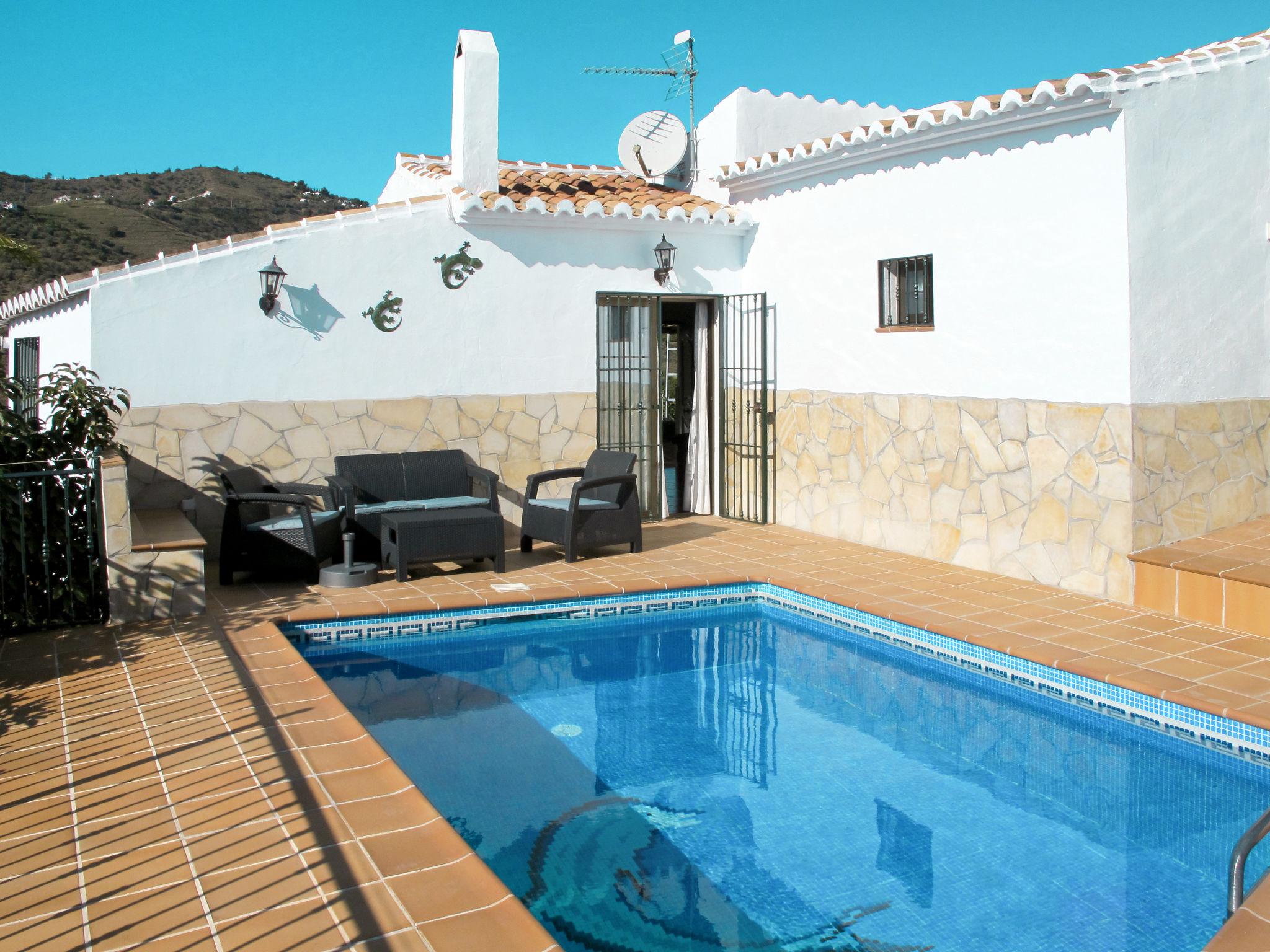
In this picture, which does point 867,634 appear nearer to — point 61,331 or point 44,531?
point 44,531

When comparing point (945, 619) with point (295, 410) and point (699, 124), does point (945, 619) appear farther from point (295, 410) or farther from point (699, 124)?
point (699, 124)

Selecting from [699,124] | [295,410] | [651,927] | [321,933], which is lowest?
[651,927]

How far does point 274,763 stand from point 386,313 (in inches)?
237

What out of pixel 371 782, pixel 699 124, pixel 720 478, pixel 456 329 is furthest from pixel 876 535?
pixel 371 782

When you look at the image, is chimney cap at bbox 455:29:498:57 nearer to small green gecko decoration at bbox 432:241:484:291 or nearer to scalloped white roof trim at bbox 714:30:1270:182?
small green gecko decoration at bbox 432:241:484:291

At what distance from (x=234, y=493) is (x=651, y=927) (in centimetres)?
556

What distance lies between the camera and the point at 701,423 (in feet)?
37.7

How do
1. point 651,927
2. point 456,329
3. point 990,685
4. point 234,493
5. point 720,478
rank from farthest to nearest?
point 720,478 → point 456,329 → point 234,493 → point 990,685 → point 651,927

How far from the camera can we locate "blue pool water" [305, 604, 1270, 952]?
3734 mm

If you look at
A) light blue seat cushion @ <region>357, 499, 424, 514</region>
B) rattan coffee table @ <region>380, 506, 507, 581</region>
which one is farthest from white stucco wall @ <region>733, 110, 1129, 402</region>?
light blue seat cushion @ <region>357, 499, 424, 514</region>

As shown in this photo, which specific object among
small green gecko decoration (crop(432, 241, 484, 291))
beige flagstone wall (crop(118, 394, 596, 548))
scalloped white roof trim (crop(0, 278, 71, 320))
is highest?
small green gecko decoration (crop(432, 241, 484, 291))

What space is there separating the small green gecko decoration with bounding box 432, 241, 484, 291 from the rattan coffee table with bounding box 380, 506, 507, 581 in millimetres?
2581

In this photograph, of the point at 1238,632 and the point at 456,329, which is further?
the point at 456,329

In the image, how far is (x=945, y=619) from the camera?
22.6ft
